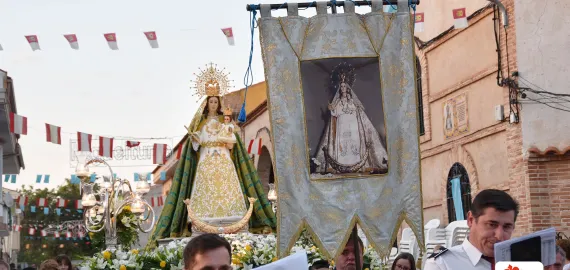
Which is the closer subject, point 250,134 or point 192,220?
point 192,220

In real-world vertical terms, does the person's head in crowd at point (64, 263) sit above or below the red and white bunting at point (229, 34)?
below

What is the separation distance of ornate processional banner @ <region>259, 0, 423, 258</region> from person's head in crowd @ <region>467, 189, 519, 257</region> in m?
3.38

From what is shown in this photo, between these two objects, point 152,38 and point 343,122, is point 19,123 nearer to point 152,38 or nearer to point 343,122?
point 152,38

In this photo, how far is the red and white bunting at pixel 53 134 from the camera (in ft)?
61.9

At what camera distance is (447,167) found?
23.5 m

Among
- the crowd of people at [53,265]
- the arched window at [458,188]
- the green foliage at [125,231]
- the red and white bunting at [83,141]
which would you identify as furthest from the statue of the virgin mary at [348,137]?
the arched window at [458,188]

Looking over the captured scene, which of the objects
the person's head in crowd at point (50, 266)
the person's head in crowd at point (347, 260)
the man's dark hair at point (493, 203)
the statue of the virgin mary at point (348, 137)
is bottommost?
the person's head in crowd at point (50, 266)

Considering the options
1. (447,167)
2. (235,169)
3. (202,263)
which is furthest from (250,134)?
(202,263)

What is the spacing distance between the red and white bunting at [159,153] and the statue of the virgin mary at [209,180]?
227 inches

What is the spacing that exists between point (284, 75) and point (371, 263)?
3.23 m

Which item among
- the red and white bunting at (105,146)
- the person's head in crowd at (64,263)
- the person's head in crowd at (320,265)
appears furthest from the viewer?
the red and white bunting at (105,146)

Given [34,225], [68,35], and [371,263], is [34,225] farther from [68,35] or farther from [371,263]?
[371,263]

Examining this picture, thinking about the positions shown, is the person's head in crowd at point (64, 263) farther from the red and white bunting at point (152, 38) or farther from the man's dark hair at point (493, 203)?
the red and white bunting at point (152, 38)

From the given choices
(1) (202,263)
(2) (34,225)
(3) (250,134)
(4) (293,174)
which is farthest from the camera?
(2) (34,225)
